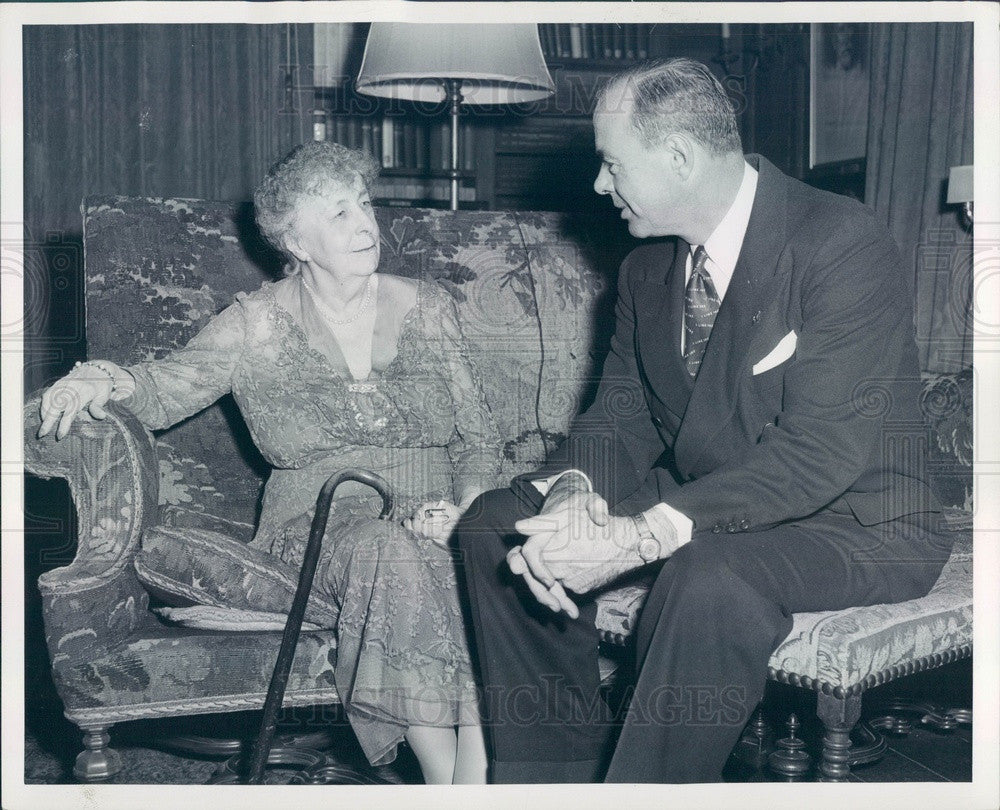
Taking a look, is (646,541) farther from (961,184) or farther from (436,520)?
(961,184)

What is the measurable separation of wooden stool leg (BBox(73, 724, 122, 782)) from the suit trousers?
583 mm

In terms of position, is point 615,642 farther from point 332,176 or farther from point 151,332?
point 151,332

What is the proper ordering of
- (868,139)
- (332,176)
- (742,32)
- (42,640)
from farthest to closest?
(742,32) → (868,139) → (42,640) → (332,176)

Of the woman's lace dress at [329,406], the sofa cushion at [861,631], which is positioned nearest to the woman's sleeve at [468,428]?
the woman's lace dress at [329,406]

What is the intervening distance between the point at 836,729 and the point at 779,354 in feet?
1.73

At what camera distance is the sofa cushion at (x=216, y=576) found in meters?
1.57

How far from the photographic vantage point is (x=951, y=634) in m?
1.50

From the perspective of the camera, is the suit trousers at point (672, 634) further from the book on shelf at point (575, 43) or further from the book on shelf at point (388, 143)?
the book on shelf at point (575, 43)

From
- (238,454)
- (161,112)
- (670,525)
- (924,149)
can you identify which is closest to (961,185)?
(924,149)

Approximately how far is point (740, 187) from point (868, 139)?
1768 millimetres

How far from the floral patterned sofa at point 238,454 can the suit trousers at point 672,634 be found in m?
0.07

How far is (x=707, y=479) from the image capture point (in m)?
1.37

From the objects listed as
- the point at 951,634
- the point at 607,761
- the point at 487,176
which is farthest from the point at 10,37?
the point at 487,176

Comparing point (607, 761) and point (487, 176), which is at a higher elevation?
point (487, 176)
